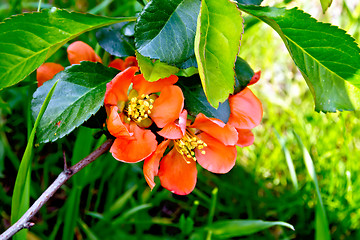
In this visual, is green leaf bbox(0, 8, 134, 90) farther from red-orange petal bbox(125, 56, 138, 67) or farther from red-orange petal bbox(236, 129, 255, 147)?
red-orange petal bbox(236, 129, 255, 147)

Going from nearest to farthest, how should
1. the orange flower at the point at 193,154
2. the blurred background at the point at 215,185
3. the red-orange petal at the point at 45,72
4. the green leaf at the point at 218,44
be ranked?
the green leaf at the point at 218,44, the orange flower at the point at 193,154, the red-orange petal at the point at 45,72, the blurred background at the point at 215,185

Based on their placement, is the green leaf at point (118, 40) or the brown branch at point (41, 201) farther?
the green leaf at point (118, 40)

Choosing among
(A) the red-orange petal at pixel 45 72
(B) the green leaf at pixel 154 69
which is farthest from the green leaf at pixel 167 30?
(A) the red-orange petal at pixel 45 72

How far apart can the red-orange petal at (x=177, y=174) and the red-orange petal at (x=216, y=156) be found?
0.09 ft

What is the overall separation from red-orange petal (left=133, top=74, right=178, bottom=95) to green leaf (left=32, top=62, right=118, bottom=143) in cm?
6

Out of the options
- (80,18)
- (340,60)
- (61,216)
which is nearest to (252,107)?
(340,60)

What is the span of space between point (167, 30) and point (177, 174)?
26cm

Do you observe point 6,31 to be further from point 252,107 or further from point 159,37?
point 252,107

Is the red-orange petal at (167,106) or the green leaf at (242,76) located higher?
the green leaf at (242,76)

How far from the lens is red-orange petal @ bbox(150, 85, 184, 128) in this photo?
0.59 metres

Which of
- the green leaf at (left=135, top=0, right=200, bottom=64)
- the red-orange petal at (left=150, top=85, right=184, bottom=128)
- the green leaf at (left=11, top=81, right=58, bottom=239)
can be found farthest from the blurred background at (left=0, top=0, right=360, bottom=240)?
the green leaf at (left=135, top=0, right=200, bottom=64)

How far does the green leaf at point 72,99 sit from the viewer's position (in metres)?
0.58

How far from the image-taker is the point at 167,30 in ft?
1.83

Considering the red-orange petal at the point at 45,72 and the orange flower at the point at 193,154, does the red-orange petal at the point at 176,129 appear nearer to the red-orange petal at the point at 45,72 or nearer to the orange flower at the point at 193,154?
the orange flower at the point at 193,154
